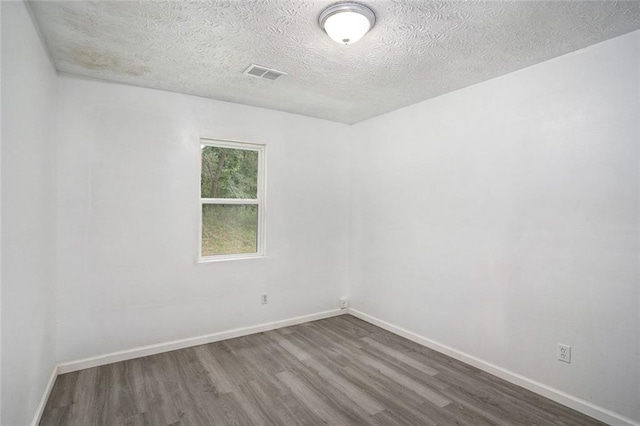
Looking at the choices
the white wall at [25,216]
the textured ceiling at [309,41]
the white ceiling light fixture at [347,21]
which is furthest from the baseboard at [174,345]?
the white ceiling light fixture at [347,21]

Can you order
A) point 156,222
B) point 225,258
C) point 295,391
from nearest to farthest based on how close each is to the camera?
1. point 295,391
2. point 156,222
3. point 225,258

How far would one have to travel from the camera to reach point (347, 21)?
1925 millimetres

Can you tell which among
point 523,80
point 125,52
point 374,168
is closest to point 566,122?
point 523,80

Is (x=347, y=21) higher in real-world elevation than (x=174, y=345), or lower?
higher

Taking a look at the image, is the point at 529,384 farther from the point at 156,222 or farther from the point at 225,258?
the point at 156,222

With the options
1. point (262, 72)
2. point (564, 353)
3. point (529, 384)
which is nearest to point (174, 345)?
point (262, 72)

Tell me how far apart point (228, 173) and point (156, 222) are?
0.92 meters

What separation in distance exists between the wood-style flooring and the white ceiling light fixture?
8.13ft

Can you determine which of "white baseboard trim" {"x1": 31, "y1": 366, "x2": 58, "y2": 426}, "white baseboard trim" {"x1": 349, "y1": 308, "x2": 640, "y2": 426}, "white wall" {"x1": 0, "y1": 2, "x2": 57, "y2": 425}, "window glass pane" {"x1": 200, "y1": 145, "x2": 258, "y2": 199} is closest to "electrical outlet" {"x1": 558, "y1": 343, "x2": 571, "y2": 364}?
"white baseboard trim" {"x1": 349, "y1": 308, "x2": 640, "y2": 426}

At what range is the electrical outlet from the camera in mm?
2441

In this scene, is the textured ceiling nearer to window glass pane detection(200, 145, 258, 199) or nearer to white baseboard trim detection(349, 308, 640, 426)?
window glass pane detection(200, 145, 258, 199)

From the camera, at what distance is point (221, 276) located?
3.59 m

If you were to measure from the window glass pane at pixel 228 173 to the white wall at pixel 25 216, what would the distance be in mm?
1327

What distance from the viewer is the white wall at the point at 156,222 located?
9.53 ft
